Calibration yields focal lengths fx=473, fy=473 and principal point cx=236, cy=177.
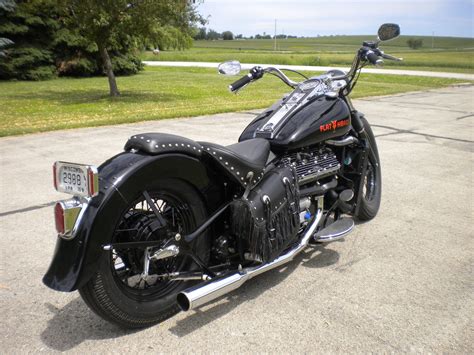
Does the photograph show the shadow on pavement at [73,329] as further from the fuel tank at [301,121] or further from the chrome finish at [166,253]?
the fuel tank at [301,121]

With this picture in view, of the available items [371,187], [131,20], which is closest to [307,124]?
[371,187]

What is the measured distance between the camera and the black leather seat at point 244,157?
9.11 feet

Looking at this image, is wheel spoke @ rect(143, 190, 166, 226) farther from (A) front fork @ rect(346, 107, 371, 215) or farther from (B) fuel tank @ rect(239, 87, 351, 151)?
(A) front fork @ rect(346, 107, 371, 215)

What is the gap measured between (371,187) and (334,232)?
1.29 metres

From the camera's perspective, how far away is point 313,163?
3.58m

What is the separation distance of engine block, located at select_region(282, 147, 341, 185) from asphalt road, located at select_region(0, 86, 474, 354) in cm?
69

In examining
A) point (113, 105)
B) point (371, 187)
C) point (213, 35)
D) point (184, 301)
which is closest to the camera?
point (184, 301)

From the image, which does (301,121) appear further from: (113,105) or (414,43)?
(414,43)

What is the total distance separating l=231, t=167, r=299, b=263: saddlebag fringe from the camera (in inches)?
112

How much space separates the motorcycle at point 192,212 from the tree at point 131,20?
11.9 metres

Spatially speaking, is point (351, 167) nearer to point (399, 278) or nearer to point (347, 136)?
point (347, 136)

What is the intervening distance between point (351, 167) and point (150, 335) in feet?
7.73

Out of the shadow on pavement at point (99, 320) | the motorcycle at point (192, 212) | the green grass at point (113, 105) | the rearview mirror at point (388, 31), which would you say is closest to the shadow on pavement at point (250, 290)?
the shadow on pavement at point (99, 320)

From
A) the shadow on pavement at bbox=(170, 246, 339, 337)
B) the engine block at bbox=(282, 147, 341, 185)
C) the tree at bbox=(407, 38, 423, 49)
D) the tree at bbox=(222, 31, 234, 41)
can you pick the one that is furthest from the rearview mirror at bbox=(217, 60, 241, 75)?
the tree at bbox=(222, 31, 234, 41)
